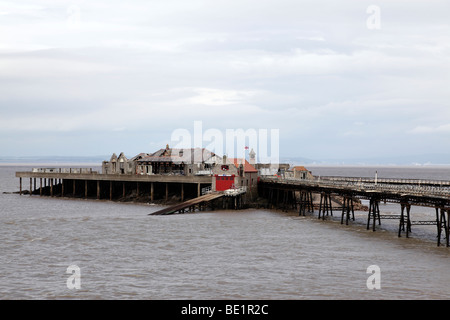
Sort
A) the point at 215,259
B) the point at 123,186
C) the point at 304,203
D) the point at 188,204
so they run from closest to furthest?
the point at 215,259
the point at 188,204
the point at 304,203
the point at 123,186

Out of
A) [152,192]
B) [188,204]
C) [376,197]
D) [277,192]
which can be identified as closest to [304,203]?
[277,192]

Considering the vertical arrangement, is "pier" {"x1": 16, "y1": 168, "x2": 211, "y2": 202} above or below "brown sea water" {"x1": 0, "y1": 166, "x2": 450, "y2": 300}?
above

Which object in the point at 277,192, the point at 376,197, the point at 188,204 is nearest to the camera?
the point at 376,197

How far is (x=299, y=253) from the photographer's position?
1599 inches

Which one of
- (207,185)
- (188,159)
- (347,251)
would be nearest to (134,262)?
(347,251)

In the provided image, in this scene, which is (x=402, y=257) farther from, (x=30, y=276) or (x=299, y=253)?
(x=30, y=276)

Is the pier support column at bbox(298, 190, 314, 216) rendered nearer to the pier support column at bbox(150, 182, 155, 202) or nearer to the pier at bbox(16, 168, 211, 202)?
the pier at bbox(16, 168, 211, 202)

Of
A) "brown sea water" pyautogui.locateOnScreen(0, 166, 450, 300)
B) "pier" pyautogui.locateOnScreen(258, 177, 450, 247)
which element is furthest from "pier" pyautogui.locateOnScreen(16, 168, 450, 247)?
"brown sea water" pyautogui.locateOnScreen(0, 166, 450, 300)

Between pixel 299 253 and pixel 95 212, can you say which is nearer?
pixel 299 253

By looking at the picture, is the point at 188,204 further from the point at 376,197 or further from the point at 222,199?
the point at 376,197

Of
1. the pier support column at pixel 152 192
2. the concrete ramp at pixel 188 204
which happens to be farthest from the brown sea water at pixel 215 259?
the pier support column at pixel 152 192

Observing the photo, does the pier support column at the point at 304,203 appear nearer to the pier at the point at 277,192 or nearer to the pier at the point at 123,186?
the pier at the point at 277,192

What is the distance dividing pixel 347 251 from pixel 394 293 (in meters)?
11.7
